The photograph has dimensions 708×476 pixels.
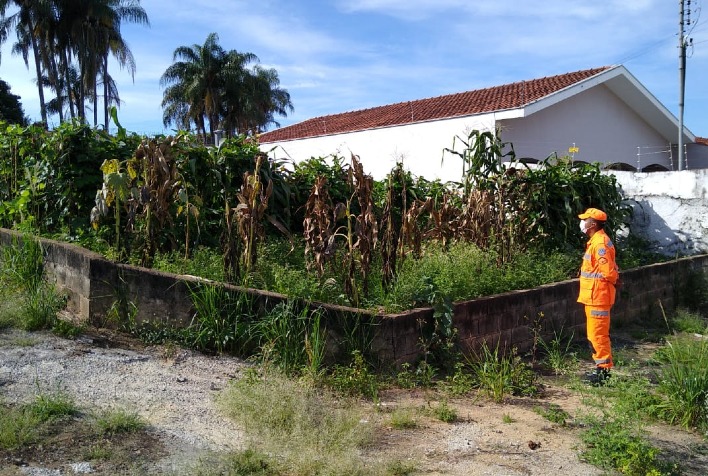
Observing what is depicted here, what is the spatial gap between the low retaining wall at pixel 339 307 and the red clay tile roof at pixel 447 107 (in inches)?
345

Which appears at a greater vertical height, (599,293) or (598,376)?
(599,293)

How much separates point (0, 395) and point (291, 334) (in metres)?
2.24

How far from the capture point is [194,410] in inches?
181

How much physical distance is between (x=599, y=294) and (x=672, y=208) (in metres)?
6.81

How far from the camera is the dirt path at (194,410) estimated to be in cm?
400

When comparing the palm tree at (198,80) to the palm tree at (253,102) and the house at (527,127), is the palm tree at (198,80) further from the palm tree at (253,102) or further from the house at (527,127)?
the house at (527,127)

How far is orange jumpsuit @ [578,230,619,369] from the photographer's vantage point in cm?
620

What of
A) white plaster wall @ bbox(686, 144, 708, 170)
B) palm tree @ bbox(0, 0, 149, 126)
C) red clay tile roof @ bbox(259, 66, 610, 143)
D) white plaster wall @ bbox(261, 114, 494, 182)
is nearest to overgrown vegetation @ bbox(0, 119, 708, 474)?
white plaster wall @ bbox(261, 114, 494, 182)

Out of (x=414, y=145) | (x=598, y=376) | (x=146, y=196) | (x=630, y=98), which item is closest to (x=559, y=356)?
(x=598, y=376)

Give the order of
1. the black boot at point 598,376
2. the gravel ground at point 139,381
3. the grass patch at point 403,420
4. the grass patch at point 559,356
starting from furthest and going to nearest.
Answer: the grass patch at point 559,356
the black boot at point 598,376
the grass patch at point 403,420
the gravel ground at point 139,381

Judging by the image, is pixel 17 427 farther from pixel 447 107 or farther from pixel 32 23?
pixel 32 23

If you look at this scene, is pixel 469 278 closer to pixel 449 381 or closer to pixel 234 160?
pixel 449 381

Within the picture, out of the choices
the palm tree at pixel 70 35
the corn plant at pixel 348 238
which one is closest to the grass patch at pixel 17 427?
the corn plant at pixel 348 238

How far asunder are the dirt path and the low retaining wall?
39 centimetres
